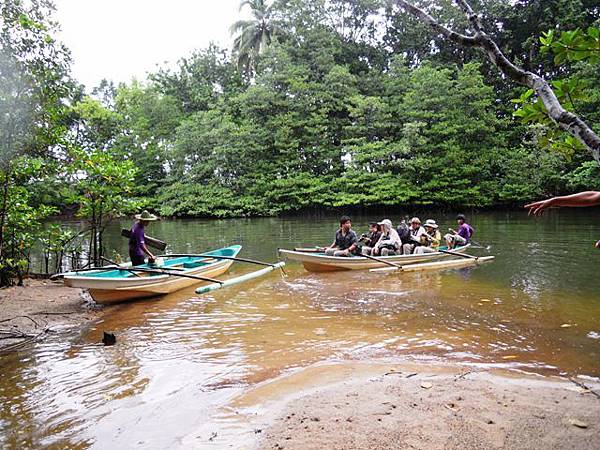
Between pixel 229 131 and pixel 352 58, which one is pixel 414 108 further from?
pixel 229 131

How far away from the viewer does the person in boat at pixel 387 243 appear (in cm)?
1155

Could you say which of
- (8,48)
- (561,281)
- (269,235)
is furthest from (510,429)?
(269,235)

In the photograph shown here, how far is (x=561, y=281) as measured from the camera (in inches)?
364

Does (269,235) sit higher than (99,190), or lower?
lower

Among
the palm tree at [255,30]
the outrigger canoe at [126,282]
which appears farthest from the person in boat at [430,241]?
the palm tree at [255,30]

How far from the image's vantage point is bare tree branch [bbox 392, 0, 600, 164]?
6.43ft

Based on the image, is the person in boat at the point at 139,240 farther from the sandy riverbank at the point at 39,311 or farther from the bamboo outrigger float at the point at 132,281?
the sandy riverbank at the point at 39,311

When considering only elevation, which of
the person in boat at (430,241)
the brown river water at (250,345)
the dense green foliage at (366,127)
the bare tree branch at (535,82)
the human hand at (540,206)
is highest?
the dense green foliage at (366,127)

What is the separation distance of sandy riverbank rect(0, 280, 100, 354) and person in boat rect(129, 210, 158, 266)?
1.27m

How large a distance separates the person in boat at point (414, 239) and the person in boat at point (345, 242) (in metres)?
1.66

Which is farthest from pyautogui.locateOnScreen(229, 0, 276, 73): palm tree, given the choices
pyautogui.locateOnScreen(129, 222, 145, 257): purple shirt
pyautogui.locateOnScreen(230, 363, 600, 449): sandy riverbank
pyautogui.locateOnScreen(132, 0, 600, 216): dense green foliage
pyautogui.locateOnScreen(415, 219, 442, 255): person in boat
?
pyautogui.locateOnScreen(230, 363, 600, 449): sandy riverbank

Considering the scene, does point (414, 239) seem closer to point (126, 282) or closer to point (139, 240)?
point (139, 240)

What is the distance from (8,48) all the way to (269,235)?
47.1ft

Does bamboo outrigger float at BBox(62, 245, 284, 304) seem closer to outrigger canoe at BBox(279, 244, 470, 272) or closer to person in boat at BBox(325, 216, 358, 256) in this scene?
outrigger canoe at BBox(279, 244, 470, 272)
